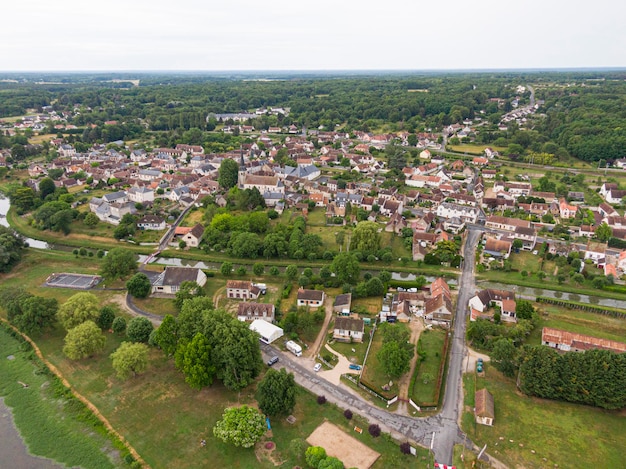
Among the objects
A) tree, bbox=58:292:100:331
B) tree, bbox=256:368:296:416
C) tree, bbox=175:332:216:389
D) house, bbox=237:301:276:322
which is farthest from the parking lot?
tree, bbox=256:368:296:416

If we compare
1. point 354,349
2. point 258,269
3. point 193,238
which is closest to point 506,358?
point 354,349

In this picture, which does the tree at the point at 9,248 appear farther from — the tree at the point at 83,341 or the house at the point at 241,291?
the house at the point at 241,291

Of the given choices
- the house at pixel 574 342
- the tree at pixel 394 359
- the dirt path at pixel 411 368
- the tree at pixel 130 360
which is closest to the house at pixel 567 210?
the house at pixel 574 342

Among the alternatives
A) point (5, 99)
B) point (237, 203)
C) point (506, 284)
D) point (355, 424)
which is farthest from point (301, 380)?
point (5, 99)

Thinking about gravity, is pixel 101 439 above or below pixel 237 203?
below

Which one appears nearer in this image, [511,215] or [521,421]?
[521,421]

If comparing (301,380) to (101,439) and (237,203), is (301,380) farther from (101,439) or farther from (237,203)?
(237,203)

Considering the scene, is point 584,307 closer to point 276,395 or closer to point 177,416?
point 276,395
